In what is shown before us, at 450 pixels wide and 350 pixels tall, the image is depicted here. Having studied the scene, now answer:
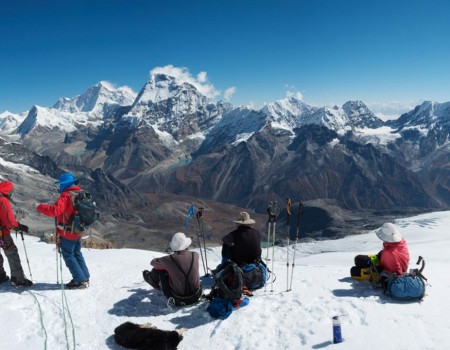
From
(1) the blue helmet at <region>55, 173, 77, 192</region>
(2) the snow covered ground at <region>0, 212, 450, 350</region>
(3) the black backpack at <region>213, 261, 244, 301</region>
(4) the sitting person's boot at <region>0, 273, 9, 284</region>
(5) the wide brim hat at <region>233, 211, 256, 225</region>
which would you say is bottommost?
(2) the snow covered ground at <region>0, 212, 450, 350</region>

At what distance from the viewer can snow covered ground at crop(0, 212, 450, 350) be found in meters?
9.66

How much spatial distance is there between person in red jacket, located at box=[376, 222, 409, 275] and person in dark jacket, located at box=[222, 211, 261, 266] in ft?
13.4

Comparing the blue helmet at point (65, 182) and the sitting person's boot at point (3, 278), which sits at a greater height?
the blue helmet at point (65, 182)

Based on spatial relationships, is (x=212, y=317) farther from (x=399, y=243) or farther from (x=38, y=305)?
(x=399, y=243)

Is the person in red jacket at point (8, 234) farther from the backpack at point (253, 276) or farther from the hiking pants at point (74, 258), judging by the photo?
the backpack at point (253, 276)

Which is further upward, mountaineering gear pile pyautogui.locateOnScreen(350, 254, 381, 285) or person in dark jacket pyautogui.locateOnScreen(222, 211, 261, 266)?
person in dark jacket pyautogui.locateOnScreen(222, 211, 261, 266)

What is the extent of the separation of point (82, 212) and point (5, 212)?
9.15 feet

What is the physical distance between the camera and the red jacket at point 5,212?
13.0 metres

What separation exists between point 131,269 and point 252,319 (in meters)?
7.64

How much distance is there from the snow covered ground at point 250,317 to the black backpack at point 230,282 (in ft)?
1.81

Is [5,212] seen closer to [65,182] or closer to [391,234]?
[65,182]

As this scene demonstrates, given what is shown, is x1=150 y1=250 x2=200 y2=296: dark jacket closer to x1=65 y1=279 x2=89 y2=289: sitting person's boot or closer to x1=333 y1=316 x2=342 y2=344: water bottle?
x1=65 y1=279 x2=89 y2=289: sitting person's boot

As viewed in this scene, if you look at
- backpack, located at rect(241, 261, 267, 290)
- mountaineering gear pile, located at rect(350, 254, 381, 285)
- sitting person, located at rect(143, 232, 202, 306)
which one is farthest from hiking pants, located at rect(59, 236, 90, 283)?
mountaineering gear pile, located at rect(350, 254, 381, 285)

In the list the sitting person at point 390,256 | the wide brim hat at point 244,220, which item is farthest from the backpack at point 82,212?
the sitting person at point 390,256
